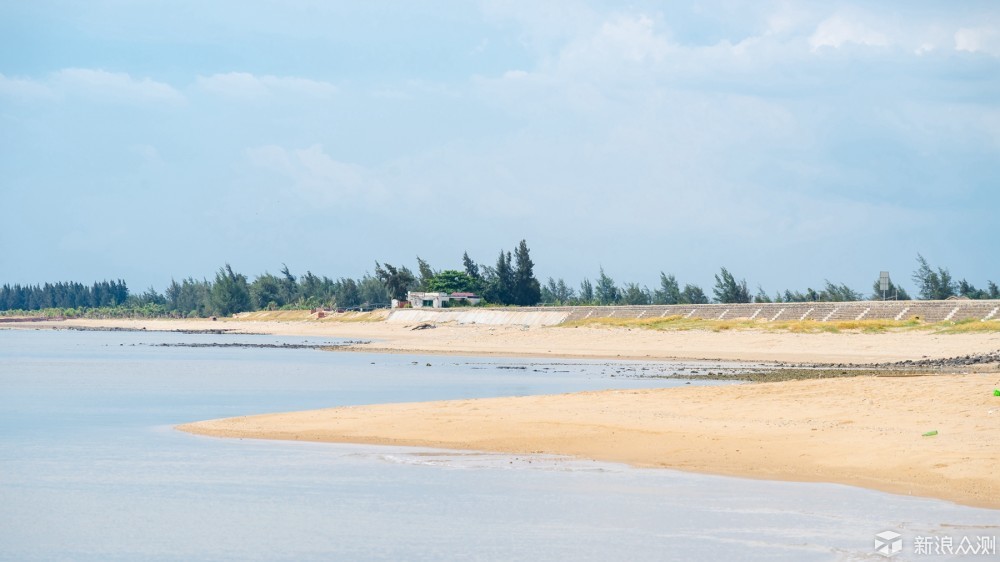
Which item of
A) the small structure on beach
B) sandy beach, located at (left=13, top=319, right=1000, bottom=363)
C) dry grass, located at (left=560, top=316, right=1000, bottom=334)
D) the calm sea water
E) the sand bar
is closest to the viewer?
the calm sea water

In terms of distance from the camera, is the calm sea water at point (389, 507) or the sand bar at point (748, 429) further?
the sand bar at point (748, 429)

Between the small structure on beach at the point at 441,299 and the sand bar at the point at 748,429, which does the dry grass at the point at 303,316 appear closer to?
the small structure on beach at the point at 441,299

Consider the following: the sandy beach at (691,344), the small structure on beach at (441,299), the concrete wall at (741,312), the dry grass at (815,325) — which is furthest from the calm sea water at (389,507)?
the small structure on beach at (441,299)

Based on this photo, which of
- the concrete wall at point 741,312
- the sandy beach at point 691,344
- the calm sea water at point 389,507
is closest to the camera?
the calm sea water at point 389,507

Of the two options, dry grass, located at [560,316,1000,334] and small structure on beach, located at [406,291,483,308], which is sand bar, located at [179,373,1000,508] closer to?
dry grass, located at [560,316,1000,334]

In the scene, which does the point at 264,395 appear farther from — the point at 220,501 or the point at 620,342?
the point at 620,342

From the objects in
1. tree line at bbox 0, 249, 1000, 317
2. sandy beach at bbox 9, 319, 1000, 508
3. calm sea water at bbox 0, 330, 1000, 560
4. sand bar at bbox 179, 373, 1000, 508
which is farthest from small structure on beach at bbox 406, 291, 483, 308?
calm sea water at bbox 0, 330, 1000, 560

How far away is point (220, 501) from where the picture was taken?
1344 cm

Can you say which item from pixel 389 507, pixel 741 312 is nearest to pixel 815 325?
pixel 741 312

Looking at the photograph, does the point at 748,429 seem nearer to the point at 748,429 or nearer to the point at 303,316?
the point at 748,429

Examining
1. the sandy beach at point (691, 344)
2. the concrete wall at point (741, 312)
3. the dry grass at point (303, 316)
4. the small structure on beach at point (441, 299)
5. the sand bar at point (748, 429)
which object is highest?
the small structure on beach at point (441, 299)

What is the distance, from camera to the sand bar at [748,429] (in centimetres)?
1443

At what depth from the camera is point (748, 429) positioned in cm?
1830

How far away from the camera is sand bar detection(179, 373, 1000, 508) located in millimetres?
14430
